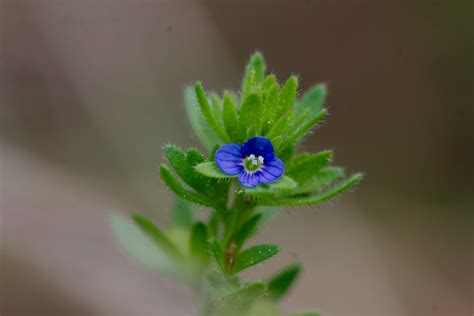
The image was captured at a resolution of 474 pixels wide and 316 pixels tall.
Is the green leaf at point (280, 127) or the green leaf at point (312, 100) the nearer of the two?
the green leaf at point (280, 127)

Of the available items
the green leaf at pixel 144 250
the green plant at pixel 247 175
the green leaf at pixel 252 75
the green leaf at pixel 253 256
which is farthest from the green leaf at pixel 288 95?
the green leaf at pixel 144 250

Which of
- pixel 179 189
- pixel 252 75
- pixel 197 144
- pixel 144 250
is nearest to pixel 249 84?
pixel 252 75

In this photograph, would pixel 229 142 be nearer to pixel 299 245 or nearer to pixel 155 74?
pixel 299 245

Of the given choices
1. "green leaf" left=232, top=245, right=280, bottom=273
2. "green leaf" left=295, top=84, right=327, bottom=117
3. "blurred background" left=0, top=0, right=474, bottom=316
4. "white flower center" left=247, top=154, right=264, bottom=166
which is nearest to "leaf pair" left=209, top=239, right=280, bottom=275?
"green leaf" left=232, top=245, right=280, bottom=273

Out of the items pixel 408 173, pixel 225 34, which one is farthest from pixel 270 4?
pixel 408 173

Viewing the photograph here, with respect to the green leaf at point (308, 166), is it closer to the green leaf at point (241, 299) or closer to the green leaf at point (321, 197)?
the green leaf at point (321, 197)

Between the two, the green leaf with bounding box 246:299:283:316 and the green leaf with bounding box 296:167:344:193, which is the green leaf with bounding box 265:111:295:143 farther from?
the green leaf with bounding box 246:299:283:316
